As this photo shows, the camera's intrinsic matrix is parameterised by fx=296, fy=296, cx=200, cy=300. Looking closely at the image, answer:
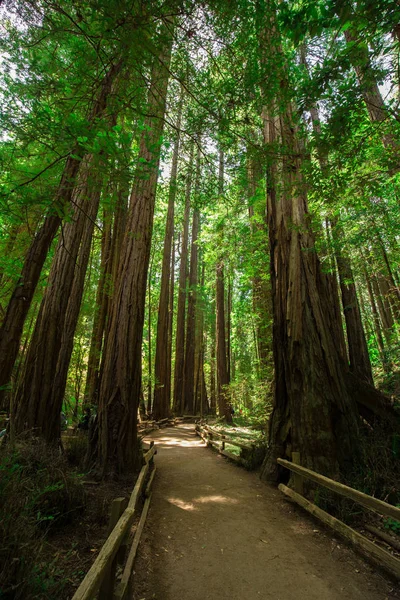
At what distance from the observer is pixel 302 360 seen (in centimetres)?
609

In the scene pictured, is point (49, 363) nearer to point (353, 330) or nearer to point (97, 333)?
point (97, 333)

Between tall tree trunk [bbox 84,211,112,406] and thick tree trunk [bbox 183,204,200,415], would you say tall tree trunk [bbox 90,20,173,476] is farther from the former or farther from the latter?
thick tree trunk [bbox 183,204,200,415]

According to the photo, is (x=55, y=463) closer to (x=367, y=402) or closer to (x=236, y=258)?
(x=367, y=402)

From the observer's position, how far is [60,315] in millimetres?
5699

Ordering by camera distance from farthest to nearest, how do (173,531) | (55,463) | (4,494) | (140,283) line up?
(140,283)
(173,531)
(55,463)
(4,494)

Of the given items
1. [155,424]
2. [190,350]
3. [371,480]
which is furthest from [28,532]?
[190,350]

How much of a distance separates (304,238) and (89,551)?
6.56 m

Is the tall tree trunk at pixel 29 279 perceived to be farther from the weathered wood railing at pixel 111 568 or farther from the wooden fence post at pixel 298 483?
the wooden fence post at pixel 298 483

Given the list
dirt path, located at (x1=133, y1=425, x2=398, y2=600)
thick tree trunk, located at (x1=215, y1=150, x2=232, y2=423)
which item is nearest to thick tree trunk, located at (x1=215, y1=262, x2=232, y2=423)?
thick tree trunk, located at (x1=215, y1=150, x2=232, y2=423)

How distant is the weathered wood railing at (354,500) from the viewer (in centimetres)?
301

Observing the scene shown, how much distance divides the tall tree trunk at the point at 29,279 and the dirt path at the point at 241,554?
8.49 ft

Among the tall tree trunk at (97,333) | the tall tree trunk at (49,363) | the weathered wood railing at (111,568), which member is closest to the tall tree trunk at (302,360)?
the weathered wood railing at (111,568)

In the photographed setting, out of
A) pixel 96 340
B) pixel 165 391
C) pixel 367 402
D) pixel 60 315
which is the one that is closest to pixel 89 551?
pixel 60 315

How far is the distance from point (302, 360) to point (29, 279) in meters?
5.16
